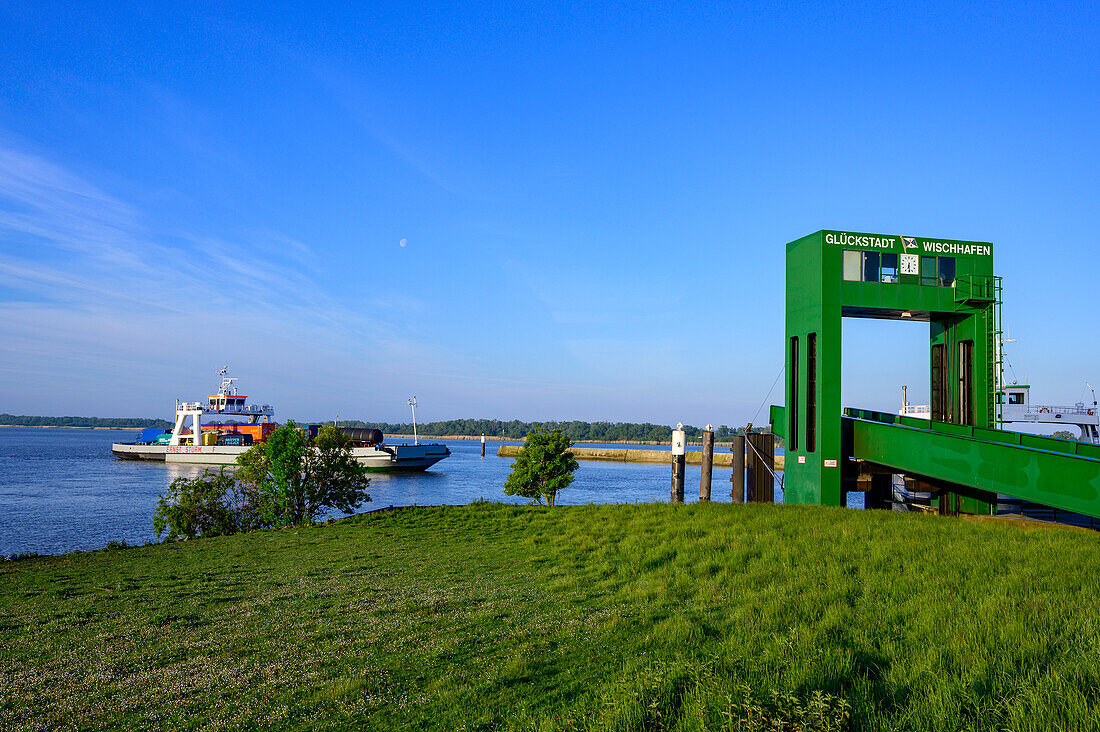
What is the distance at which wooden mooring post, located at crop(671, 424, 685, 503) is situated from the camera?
23.2 m

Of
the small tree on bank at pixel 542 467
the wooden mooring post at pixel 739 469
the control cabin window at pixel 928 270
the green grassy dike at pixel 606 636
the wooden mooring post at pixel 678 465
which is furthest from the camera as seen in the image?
the small tree on bank at pixel 542 467

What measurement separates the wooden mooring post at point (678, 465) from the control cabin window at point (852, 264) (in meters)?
7.95

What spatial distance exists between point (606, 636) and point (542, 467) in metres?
24.2

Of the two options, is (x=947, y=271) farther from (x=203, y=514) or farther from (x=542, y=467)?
(x=203, y=514)

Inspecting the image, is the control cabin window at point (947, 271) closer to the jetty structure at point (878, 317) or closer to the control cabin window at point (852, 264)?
the jetty structure at point (878, 317)

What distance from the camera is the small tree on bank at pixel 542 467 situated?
1250 inches

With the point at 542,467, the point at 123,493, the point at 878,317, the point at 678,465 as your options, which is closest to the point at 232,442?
the point at 123,493

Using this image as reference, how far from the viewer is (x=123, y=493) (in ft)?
147

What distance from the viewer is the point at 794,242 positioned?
65.6 ft

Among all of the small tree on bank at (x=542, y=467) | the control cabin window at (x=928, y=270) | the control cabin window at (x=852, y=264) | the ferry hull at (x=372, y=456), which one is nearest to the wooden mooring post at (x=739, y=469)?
the control cabin window at (x=852, y=264)

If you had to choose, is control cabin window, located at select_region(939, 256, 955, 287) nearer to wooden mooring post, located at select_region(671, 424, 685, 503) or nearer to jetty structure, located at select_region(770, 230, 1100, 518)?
jetty structure, located at select_region(770, 230, 1100, 518)

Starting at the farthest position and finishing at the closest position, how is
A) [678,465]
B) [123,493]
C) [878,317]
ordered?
1. [123,493]
2. [678,465]
3. [878,317]

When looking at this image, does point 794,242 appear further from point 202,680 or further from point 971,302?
point 202,680

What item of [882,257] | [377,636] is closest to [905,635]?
[377,636]
